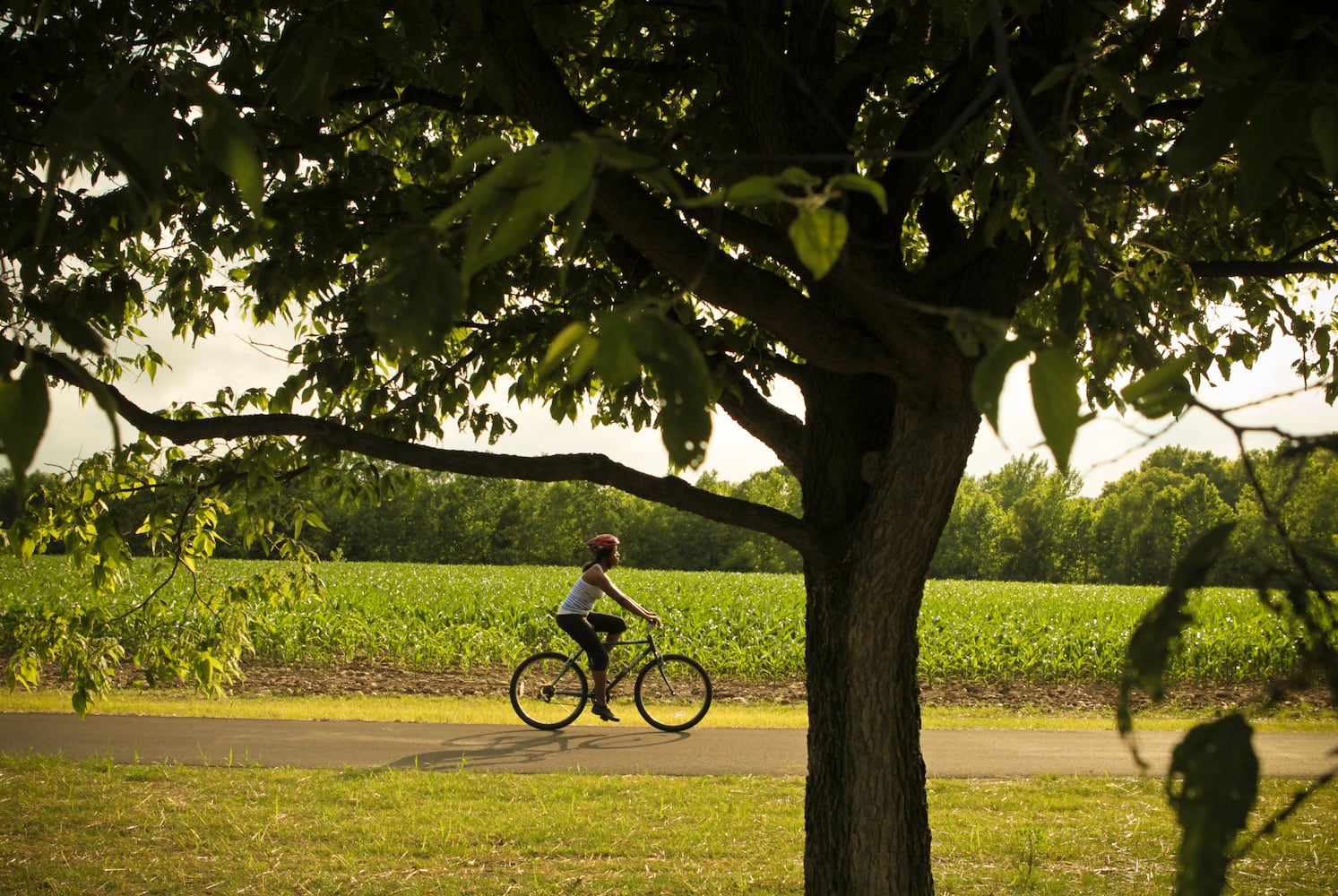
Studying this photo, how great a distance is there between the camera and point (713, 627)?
1889cm

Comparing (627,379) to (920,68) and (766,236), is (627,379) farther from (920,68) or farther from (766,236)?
(920,68)

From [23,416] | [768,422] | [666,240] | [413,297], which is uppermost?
[666,240]

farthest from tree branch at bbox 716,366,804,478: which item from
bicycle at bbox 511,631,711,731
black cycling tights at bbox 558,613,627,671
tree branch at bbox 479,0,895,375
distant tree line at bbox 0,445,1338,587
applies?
distant tree line at bbox 0,445,1338,587

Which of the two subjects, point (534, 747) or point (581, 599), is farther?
point (581, 599)

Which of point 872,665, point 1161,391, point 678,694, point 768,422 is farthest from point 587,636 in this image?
point 1161,391

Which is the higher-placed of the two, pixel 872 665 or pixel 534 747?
pixel 872 665

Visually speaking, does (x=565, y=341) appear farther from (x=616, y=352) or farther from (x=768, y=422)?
(x=768, y=422)

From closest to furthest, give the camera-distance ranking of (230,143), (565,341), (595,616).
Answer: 1. (565,341)
2. (230,143)
3. (595,616)

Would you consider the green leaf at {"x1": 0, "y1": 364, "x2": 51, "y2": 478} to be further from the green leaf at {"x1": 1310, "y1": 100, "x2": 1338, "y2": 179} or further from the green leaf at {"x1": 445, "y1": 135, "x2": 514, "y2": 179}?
the green leaf at {"x1": 1310, "y1": 100, "x2": 1338, "y2": 179}

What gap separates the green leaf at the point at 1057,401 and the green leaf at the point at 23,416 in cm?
89

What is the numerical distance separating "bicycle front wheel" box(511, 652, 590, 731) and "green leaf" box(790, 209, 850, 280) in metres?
9.81

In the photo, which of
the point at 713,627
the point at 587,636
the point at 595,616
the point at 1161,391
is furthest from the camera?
the point at 713,627

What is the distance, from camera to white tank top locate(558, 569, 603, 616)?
10113 millimetres

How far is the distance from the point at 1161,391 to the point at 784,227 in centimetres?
182
